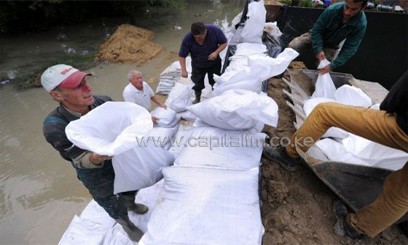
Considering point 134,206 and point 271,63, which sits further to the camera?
point 271,63

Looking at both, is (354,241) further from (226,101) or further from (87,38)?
(87,38)

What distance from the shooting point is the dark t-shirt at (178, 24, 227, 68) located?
2.88 meters

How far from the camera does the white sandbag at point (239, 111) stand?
66.3 inches

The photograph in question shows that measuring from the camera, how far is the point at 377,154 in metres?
1.59

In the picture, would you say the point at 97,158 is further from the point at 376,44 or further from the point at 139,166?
the point at 376,44

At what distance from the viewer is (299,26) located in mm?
3838

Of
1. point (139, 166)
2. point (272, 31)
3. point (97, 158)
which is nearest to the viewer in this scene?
point (97, 158)

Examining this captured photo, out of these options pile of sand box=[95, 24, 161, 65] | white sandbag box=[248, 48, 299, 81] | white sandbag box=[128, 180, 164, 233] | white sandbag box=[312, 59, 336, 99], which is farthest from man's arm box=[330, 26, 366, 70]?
pile of sand box=[95, 24, 161, 65]

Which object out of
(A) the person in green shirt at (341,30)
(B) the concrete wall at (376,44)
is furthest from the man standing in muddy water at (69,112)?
(B) the concrete wall at (376,44)

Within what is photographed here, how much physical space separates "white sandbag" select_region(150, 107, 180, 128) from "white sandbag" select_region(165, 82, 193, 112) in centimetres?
13

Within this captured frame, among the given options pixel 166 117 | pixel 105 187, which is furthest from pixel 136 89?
pixel 105 187

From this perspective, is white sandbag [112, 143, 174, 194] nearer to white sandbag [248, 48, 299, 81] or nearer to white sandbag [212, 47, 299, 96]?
white sandbag [212, 47, 299, 96]

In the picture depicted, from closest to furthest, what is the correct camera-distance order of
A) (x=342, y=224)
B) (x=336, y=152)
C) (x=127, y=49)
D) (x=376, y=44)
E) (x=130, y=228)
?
1. (x=342, y=224)
2. (x=336, y=152)
3. (x=130, y=228)
4. (x=376, y=44)
5. (x=127, y=49)

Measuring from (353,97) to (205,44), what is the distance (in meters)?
1.66
